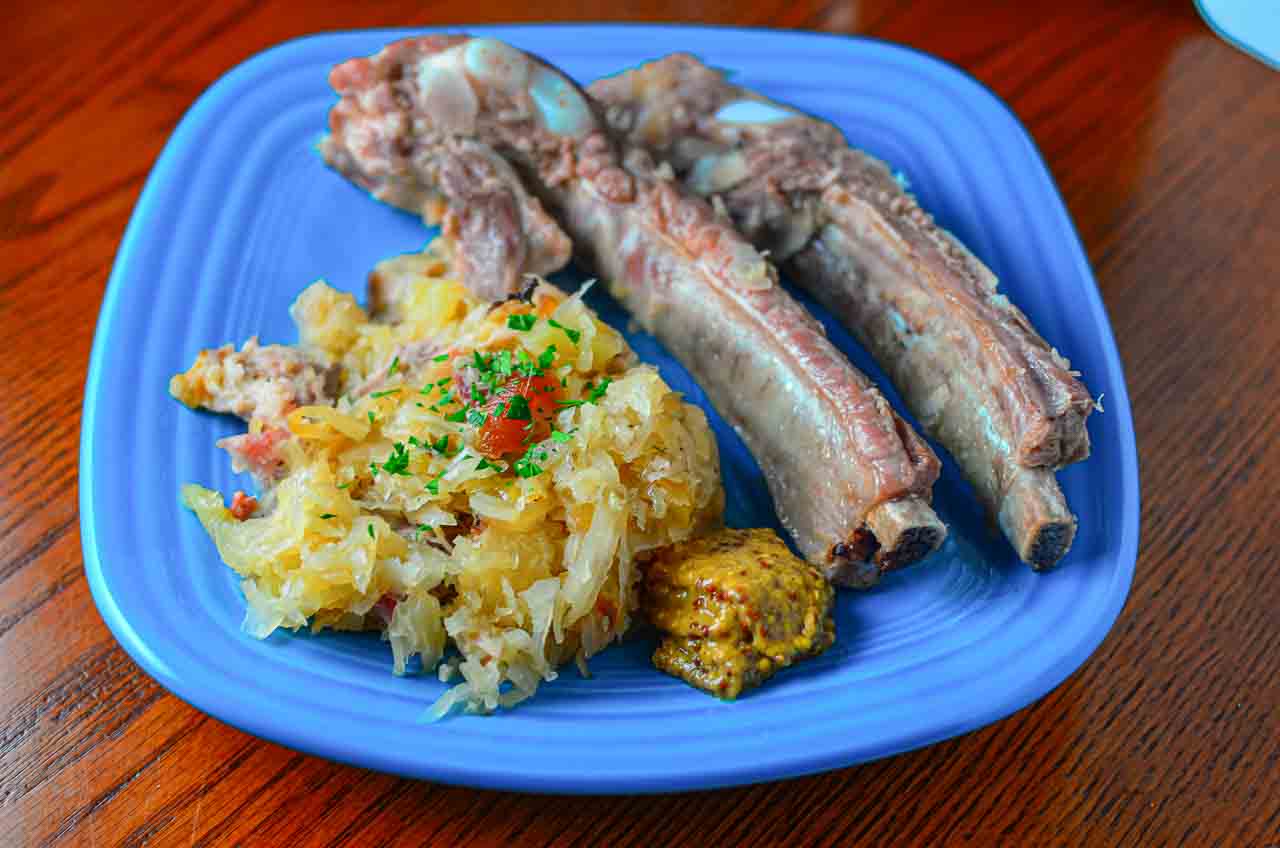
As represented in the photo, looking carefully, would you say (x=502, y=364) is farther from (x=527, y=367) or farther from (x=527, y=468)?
(x=527, y=468)

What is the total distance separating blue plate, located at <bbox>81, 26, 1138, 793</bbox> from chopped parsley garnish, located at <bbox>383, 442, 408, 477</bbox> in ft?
1.20

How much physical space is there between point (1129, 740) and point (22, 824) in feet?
7.62

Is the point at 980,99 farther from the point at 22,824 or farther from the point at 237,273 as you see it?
the point at 22,824

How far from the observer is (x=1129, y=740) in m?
2.60

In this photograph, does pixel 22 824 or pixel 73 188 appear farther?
pixel 73 188

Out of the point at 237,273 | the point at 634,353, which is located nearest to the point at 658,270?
the point at 634,353

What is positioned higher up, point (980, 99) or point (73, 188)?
point (73, 188)

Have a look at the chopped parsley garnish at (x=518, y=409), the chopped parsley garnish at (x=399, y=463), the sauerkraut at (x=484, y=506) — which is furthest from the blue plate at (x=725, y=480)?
the chopped parsley garnish at (x=518, y=409)

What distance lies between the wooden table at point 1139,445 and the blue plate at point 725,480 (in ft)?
0.76

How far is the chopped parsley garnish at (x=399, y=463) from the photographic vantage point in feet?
8.33

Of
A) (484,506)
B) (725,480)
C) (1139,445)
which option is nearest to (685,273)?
(725,480)

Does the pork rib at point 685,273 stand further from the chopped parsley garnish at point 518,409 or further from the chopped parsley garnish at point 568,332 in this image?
the chopped parsley garnish at point 518,409

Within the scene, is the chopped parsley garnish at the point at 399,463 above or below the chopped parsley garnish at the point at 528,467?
above

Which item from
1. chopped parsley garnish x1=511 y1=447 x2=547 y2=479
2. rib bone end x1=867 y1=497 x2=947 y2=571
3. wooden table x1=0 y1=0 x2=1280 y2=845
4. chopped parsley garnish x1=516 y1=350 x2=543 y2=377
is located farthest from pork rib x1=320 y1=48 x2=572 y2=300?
rib bone end x1=867 y1=497 x2=947 y2=571
